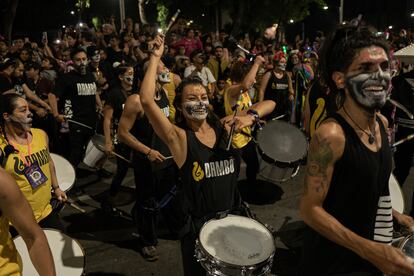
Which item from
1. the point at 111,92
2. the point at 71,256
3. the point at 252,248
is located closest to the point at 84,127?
the point at 111,92

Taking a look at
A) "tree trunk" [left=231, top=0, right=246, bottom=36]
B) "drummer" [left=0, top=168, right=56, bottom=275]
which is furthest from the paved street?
"tree trunk" [left=231, top=0, right=246, bottom=36]

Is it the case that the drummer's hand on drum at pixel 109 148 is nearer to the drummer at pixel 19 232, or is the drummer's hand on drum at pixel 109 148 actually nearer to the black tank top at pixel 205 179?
the black tank top at pixel 205 179

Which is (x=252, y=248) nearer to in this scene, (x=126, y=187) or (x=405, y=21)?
(x=126, y=187)

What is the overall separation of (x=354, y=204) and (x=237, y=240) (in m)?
0.96

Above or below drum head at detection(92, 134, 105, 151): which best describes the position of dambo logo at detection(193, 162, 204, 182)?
above

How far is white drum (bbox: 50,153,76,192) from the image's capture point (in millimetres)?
4465

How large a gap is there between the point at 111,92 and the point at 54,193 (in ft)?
6.07

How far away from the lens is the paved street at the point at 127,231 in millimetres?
4293

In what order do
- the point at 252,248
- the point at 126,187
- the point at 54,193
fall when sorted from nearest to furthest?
the point at 252,248
the point at 54,193
the point at 126,187

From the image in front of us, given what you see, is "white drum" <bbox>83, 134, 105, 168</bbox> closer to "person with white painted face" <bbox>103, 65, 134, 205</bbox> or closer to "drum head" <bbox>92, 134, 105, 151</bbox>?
"drum head" <bbox>92, 134, 105, 151</bbox>

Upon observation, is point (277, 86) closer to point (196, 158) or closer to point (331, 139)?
point (196, 158)

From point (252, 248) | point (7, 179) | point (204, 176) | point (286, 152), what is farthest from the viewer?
point (286, 152)

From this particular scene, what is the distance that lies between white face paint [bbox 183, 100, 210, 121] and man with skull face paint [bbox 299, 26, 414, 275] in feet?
3.60

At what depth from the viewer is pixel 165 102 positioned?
4.84 metres
